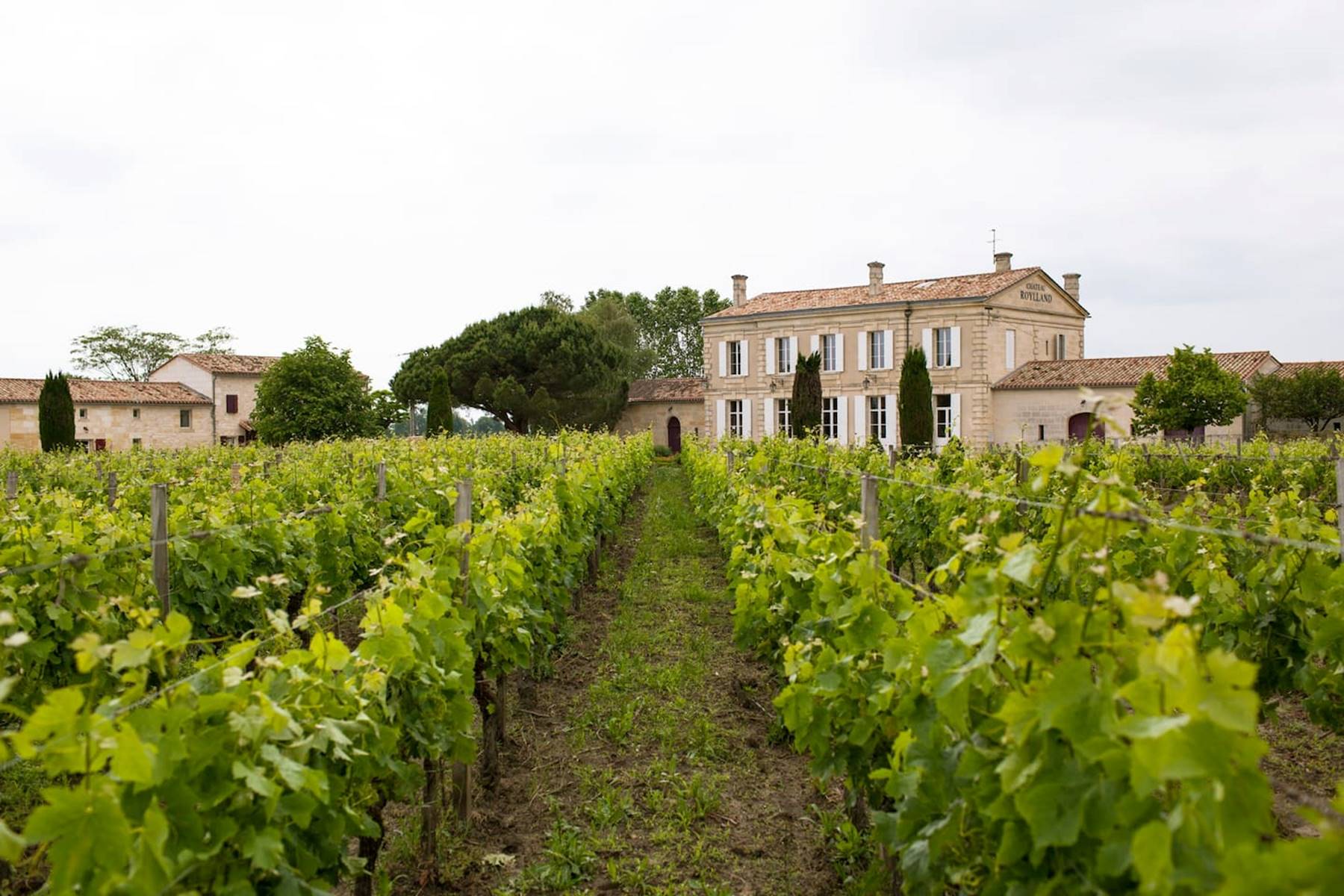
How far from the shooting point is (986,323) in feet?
93.8

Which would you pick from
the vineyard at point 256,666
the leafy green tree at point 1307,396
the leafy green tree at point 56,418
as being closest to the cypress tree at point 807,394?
the leafy green tree at point 1307,396

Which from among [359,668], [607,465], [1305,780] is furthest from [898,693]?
[607,465]

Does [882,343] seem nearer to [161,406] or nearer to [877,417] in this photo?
[877,417]

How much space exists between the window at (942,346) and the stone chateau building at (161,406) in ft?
81.8

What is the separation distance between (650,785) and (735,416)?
96.8ft

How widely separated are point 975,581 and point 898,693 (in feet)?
2.38

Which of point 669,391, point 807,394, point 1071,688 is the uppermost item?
point 669,391

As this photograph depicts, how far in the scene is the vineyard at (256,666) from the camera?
165 cm

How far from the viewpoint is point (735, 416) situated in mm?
33594

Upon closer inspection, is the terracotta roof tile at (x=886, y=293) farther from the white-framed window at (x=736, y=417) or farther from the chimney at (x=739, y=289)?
the white-framed window at (x=736, y=417)

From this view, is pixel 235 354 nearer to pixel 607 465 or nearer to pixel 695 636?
pixel 607 465

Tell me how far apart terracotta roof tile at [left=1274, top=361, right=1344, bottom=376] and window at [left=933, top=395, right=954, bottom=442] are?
9188 millimetres

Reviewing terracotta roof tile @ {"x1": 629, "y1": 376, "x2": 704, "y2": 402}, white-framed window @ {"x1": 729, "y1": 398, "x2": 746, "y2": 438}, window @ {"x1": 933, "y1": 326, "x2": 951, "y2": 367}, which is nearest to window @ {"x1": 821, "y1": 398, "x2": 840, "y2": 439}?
white-framed window @ {"x1": 729, "y1": 398, "x2": 746, "y2": 438}

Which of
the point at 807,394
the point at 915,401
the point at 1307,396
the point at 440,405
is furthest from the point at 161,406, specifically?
the point at 1307,396
